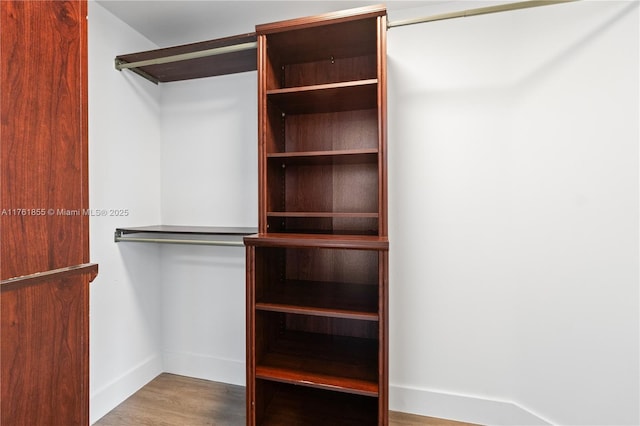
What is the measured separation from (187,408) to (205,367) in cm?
32

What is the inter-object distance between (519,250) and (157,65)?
239 centimetres

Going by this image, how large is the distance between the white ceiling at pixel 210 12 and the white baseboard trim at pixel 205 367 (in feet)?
7.23

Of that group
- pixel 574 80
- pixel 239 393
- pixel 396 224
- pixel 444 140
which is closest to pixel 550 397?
pixel 396 224

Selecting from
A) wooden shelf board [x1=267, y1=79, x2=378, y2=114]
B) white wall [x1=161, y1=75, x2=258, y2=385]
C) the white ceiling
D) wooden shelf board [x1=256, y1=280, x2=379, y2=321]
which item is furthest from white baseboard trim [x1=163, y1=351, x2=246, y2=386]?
the white ceiling

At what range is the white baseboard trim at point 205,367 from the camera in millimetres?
2078

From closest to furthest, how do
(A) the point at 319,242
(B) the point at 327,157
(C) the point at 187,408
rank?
(A) the point at 319,242
(B) the point at 327,157
(C) the point at 187,408

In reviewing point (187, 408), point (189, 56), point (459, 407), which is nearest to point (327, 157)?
point (189, 56)

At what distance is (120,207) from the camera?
1.92 meters

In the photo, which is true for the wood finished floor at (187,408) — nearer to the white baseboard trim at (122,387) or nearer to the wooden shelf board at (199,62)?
the white baseboard trim at (122,387)

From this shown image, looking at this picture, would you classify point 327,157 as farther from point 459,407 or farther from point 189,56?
point 459,407

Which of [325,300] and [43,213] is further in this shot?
[325,300]

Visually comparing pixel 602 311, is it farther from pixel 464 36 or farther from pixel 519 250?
pixel 464 36

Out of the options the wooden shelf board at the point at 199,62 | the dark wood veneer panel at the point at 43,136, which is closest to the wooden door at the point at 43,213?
the dark wood veneer panel at the point at 43,136

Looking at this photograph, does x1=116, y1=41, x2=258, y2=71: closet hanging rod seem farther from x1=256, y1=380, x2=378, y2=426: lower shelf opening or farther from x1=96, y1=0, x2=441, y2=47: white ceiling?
x1=256, y1=380, x2=378, y2=426: lower shelf opening
